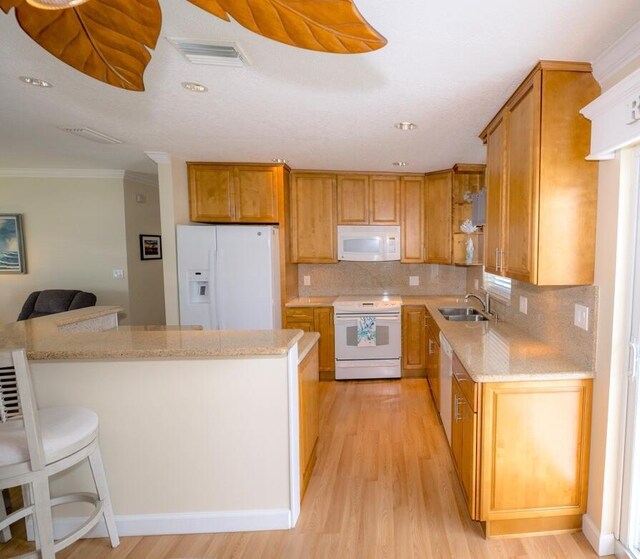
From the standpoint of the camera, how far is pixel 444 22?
137 cm

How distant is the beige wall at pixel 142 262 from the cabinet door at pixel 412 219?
11.5 ft

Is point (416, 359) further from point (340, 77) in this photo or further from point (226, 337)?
point (340, 77)

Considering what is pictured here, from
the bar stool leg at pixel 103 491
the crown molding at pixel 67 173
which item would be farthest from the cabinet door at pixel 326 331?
the crown molding at pixel 67 173

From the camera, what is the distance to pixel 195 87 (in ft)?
6.31

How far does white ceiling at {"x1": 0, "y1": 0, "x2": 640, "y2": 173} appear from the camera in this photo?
53.8 inches

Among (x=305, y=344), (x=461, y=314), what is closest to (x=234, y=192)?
(x=305, y=344)

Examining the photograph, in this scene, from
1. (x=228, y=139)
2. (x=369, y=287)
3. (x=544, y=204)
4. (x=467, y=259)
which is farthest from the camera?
(x=369, y=287)

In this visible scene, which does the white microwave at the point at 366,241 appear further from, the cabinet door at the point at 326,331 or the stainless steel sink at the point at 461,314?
the stainless steel sink at the point at 461,314

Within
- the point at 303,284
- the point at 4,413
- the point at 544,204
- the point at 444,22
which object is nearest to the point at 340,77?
the point at 444,22

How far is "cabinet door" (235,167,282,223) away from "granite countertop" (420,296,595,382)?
6.75ft

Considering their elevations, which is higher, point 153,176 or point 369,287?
point 153,176

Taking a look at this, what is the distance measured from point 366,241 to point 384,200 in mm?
527

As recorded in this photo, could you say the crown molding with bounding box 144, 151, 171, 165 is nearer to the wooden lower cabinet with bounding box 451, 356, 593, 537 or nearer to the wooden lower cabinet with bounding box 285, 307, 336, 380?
the wooden lower cabinet with bounding box 285, 307, 336, 380

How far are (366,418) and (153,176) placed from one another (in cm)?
412
